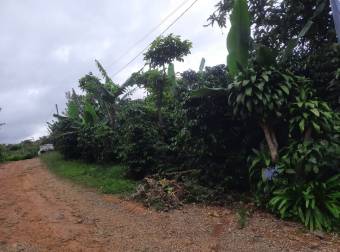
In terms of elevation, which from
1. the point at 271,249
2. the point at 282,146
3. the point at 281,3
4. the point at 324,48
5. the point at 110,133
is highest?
the point at 281,3

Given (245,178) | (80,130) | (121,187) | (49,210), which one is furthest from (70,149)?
(245,178)

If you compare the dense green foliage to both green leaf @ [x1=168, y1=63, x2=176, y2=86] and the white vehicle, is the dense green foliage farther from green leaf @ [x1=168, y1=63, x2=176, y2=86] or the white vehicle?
the white vehicle

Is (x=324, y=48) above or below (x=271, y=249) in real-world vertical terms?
above

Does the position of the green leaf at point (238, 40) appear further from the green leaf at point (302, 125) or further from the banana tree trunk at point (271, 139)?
the green leaf at point (302, 125)

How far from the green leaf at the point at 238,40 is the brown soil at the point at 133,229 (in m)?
3.11

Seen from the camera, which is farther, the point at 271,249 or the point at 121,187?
the point at 121,187

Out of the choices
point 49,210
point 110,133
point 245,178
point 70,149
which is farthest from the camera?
point 70,149

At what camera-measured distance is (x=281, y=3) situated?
31.6 ft

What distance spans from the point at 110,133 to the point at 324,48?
743 centimetres

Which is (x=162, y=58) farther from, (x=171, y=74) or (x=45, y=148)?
(x=45, y=148)

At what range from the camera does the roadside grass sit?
9135mm

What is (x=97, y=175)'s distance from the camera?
11055 millimetres

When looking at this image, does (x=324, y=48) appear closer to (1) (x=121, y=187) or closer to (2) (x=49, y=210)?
(1) (x=121, y=187)

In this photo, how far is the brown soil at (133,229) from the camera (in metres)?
5.27
